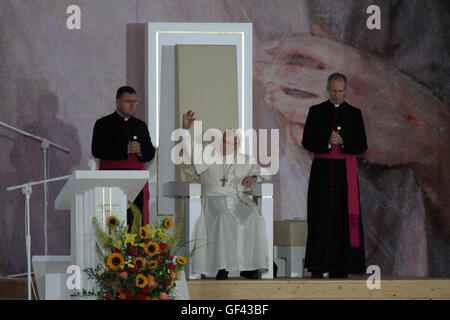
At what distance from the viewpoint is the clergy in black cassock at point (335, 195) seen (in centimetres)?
720

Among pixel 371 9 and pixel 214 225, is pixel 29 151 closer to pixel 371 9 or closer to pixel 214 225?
pixel 214 225

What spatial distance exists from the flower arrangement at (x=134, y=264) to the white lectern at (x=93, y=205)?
0.06m

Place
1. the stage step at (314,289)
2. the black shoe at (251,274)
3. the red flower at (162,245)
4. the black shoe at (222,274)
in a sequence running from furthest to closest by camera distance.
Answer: the black shoe at (251,274) < the black shoe at (222,274) < the stage step at (314,289) < the red flower at (162,245)

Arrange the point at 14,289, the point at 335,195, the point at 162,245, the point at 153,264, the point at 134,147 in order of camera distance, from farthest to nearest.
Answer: the point at 14,289
the point at 335,195
the point at 134,147
the point at 162,245
the point at 153,264

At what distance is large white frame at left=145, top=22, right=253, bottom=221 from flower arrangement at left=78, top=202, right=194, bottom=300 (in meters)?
3.02

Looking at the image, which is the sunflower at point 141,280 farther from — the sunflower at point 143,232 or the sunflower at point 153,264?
the sunflower at point 143,232

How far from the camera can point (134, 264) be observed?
5.23 meters

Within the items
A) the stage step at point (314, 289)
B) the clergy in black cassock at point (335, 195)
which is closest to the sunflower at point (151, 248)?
the stage step at point (314, 289)

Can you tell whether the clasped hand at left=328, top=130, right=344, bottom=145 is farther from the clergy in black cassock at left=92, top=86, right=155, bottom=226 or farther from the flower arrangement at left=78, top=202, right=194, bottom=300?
the flower arrangement at left=78, top=202, right=194, bottom=300

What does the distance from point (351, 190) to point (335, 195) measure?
0.47 feet

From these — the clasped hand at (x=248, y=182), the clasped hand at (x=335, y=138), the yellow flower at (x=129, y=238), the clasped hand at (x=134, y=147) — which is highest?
the clasped hand at (x=335, y=138)

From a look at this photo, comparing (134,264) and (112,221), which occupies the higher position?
(112,221)

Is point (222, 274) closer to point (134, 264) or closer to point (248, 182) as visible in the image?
point (248, 182)

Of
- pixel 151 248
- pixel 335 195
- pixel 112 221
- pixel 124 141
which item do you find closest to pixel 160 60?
pixel 124 141
